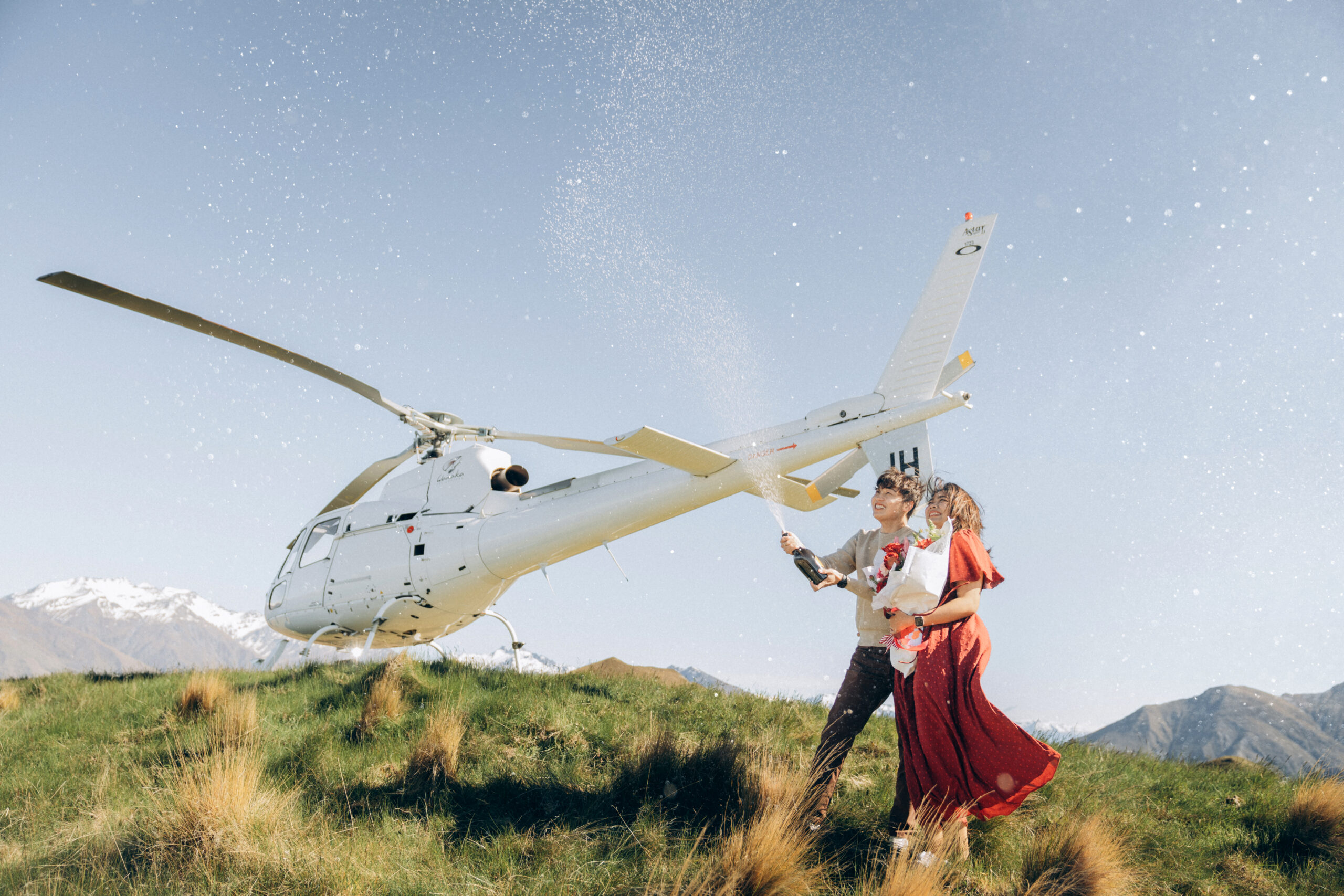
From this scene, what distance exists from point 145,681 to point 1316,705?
772ft

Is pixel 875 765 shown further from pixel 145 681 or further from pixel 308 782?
pixel 145 681

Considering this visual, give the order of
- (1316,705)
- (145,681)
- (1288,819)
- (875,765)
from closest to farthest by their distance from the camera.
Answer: (1288,819) < (875,765) < (145,681) < (1316,705)

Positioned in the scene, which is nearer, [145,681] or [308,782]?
[308,782]

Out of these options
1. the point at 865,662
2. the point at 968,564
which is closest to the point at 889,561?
the point at 968,564

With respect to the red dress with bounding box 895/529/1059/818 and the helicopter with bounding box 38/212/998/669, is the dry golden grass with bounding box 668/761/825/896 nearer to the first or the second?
the red dress with bounding box 895/529/1059/818

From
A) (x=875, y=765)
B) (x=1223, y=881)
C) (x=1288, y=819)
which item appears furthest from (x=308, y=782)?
(x=1288, y=819)

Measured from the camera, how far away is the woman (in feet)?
11.2

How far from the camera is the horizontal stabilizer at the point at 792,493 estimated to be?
7129mm

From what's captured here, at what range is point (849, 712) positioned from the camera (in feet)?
13.3

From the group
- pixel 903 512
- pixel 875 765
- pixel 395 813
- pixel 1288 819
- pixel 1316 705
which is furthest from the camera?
pixel 1316 705

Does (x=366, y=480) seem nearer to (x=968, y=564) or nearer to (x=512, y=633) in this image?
(x=512, y=633)

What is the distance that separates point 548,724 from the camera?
19.5 feet

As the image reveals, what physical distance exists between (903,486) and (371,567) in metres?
7.36

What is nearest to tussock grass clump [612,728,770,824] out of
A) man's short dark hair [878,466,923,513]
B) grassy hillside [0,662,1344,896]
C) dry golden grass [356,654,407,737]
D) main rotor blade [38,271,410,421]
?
grassy hillside [0,662,1344,896]
